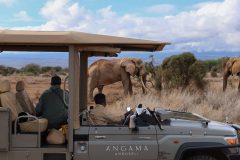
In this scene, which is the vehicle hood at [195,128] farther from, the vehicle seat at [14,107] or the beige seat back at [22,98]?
the beige seat back at [22,98]

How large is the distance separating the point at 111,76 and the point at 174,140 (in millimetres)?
16051

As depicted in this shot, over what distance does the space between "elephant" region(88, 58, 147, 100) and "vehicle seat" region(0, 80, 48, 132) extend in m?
14.8

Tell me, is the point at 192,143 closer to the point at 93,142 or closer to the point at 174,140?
the point at 174,140

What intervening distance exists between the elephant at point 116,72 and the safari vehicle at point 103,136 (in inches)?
590

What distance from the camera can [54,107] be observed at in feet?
25.2

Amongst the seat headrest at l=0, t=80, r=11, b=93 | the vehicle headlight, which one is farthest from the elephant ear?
the vehicle headlight

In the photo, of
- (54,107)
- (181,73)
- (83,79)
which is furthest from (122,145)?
(181,73)

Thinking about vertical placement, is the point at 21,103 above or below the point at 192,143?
above

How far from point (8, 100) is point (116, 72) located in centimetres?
1571

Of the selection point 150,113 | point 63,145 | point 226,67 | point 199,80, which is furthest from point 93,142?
point 226,67

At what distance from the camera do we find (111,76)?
23219 mm

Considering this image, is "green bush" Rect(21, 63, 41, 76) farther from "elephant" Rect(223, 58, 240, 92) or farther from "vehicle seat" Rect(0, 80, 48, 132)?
"vehicle seat" Rect(0, 80, 48, 132)

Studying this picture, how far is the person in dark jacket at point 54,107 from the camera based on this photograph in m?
7.61

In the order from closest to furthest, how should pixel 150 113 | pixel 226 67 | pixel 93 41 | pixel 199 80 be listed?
pixel 93 41
pixel 150 113
pixel 199 80
pixel 226 67
